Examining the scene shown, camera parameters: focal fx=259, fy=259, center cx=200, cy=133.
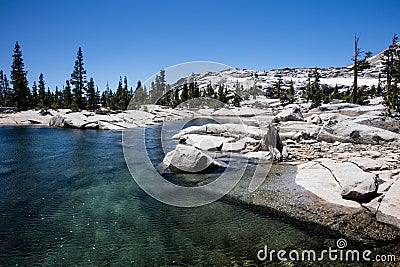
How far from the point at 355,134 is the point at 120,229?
17.5 metres

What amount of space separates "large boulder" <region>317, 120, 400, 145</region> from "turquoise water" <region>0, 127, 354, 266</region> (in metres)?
13.3

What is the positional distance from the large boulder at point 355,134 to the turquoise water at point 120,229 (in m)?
13.3

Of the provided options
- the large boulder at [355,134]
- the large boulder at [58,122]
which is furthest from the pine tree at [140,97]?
the large boulder at [355,134]

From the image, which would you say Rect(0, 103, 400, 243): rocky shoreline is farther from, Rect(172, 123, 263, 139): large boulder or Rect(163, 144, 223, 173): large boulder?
Rect(163, 144, 223, 173): large boulder

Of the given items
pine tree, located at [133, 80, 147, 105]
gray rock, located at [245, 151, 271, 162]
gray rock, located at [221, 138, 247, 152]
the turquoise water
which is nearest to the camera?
the turquoise water

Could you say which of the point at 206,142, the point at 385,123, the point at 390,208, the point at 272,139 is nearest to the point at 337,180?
the point at 390,208

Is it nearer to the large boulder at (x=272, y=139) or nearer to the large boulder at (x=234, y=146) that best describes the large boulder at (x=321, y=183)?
the large boulder at (x=272, y=139)

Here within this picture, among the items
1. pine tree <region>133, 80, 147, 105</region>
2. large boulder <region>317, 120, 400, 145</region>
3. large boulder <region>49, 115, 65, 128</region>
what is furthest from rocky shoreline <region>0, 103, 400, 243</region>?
large boulder <region>49, 115, 65, 128</region>

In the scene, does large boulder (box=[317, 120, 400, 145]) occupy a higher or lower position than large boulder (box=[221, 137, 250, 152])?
higher

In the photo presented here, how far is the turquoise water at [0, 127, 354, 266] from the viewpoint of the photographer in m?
6.45

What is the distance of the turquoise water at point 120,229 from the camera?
6453mm

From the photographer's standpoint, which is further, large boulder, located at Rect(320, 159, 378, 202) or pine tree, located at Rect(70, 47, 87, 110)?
pine tree, located at Rect(70, 47, 87, 110)

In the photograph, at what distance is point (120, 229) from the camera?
7.78 metres

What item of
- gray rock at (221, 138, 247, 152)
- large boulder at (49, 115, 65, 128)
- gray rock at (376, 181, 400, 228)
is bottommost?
gray rock at (376, 181, 400, 228)
